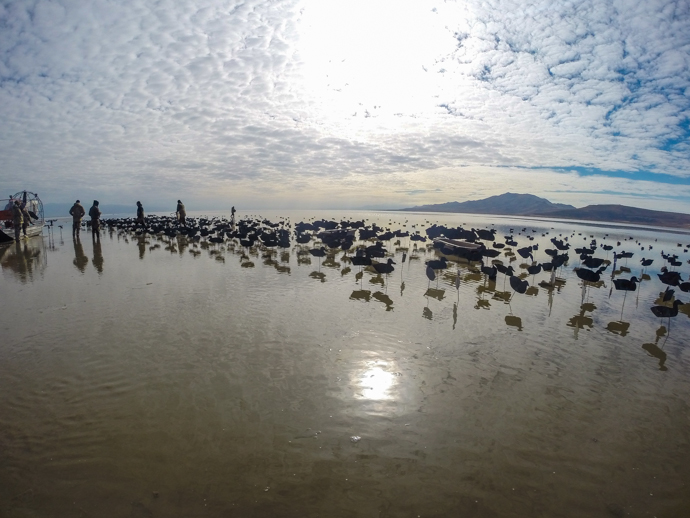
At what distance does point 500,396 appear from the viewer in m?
6.05

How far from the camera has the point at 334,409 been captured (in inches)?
217

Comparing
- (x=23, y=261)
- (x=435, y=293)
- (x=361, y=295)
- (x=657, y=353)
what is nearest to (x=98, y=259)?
(x=23, y=261)

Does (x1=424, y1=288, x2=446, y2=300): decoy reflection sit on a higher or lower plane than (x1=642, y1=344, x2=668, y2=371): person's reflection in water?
higher

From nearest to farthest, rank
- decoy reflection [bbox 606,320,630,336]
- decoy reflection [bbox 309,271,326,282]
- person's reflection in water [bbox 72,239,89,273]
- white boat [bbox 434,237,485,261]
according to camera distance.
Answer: decoy reflection [bbox 606,320,630,336] < decoy reflection [bbox 309,271,326,282] < person's reflection in water [bbox 72,239,89,273] < white boat [bbox 434,237,485,261]

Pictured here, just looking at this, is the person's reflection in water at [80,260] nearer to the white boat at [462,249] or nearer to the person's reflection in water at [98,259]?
the person's reflection in water at [98,259]

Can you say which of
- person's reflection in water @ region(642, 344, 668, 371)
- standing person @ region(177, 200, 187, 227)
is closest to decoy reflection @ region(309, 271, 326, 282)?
person's reflection in water @ region(642, 344, 668, 371)

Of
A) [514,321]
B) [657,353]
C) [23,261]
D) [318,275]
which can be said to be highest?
[23,261]

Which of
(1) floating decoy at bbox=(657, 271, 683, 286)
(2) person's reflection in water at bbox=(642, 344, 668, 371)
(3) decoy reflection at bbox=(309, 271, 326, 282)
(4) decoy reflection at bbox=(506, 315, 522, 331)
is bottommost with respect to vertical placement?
(2) person's reflection in water at bbox=(642, 344, 668, 371)

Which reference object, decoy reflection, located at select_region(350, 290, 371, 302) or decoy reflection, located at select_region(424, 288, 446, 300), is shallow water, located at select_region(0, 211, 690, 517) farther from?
decoy reflection, located at select_region(424, 288, 446, 300)

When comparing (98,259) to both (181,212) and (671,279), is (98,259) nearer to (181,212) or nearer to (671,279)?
(181,212)

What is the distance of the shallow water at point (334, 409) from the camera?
400 centimetres

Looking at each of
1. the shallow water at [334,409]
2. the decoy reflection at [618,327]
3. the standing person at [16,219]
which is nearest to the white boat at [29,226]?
the standing person at [16,219]

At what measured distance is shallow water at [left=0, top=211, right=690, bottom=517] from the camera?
400 cm

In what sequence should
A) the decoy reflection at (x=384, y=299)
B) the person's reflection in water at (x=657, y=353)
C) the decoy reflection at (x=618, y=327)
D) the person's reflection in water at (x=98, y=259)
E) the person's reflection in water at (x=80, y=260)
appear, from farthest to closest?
the person's reflection in water at (x=80, y=260) < the person's reflection in water at (x=98, y=259) < the decoy reflection at (x=384, y=299) < the decoy reflection at (x=618, y=327) < the person's reflection in water at (x=657, y=353)
